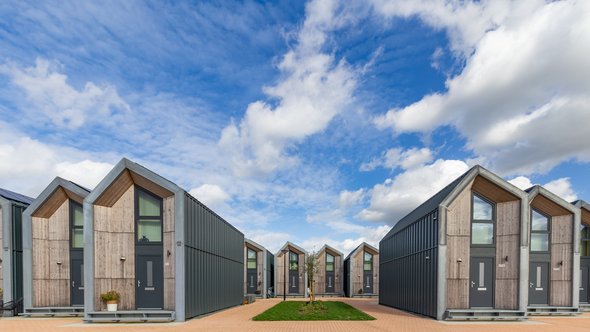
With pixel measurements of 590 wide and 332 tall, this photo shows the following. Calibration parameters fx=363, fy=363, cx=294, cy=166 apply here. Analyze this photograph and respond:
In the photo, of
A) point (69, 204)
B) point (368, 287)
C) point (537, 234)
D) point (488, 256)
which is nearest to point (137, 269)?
point (69, 204)

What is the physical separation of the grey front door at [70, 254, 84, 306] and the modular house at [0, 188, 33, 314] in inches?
133

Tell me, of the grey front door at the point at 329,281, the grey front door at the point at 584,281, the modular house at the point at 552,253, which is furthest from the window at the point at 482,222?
the grey front door at the point at 329,281

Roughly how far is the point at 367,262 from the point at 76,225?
35.8 meters

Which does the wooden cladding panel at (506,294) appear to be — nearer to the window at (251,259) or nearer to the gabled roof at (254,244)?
the gabled roof at (254,244)

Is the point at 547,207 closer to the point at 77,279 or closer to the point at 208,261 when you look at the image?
the point at 208,261

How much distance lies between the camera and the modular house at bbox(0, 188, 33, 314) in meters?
20.7

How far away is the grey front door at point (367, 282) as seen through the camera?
46.9 metres

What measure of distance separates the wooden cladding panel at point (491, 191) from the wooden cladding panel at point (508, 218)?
309mm

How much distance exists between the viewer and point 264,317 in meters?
19.0

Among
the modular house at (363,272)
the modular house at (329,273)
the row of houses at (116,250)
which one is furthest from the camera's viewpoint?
the modular house at (329,273)

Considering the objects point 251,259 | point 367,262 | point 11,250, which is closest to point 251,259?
point 251,259

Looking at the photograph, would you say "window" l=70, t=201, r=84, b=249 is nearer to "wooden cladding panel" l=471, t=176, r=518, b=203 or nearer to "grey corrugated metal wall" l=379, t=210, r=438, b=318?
"grey corrugated metal wall" l=379, t=210, r=438, b=318

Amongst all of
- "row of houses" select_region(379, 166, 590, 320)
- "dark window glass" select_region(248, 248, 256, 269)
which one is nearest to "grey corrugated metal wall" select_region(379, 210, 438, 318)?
"row of houses" select_region(379, 166, 590, 320)

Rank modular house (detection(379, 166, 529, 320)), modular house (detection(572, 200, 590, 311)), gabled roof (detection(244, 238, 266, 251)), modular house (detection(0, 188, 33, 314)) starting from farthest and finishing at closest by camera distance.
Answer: gabled roof (detection(244, 238, 266, 251)) → modular house (detection(572, 200, 590, 311)) → modular house (detection(0, 188, 33, 314)) → modular house (detection(379, 166, 529, 320))
